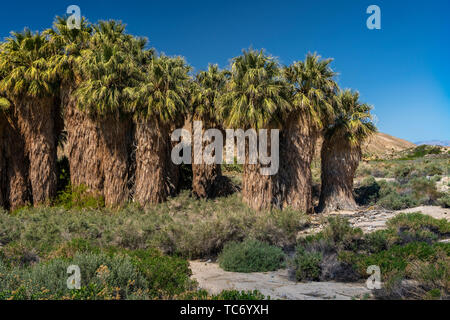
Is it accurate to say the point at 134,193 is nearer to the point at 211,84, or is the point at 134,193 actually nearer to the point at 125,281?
the point at 211,84

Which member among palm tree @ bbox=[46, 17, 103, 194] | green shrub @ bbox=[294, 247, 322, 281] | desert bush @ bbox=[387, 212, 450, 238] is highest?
→ palm tree @ bbox=[46, 17, 103, 194]

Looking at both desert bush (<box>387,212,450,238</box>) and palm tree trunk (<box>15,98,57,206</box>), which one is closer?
desert bush (<box>387,212,450,238</box>)

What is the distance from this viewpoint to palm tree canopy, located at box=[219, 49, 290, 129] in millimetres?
17328

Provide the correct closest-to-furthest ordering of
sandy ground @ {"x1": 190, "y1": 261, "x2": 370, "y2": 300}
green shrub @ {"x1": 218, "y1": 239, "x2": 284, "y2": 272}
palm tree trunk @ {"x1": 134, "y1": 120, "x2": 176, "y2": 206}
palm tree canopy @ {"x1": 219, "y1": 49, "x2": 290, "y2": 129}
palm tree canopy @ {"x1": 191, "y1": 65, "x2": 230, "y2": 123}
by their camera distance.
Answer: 1. sandy ground @ {"x1": 190, "y1": 261, "x2": 370, "y2": 300}
2. green shrub @ {"x1": 218, "y1": 239, "x2": 284, "y2": 272}
3. palm tree canopy @ {"x1": 219, "y1": 49, "x2": 290, "y2": 129}
4. palm tree trunk @ {"x1": 134, "y1": 120, "x2": 176, "y2": 206}
5. palm tree canopy @ {"x1": 191, "y1": 65, "x2": 230, "y2": 123}

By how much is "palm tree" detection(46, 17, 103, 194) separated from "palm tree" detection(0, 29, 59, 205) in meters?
0.76

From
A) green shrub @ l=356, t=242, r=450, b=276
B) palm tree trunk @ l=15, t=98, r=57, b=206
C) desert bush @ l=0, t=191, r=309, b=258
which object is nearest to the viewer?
green shrub @ l=356, t=242, r=450, b=276

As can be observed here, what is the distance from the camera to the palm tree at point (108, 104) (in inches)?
718

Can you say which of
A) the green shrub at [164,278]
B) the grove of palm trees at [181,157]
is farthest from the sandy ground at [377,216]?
the green shrub at [164,278]

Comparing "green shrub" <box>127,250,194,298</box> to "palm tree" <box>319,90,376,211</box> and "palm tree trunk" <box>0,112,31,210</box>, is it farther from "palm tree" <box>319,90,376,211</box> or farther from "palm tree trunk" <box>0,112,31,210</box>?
"palm tree trunk" <box>0,112,31,210</box>

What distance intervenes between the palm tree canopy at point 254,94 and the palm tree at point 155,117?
2714 millimetres

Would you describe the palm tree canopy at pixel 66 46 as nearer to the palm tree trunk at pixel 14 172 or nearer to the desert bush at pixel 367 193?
the palm tree trunk at pixel 14 172

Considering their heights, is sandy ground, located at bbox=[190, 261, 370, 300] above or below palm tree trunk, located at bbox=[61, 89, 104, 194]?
below

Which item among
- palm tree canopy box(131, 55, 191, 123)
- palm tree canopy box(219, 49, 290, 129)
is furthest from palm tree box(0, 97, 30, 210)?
palm tree canopy box(219, 49, 290, 129)

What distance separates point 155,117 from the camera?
1878 cm
